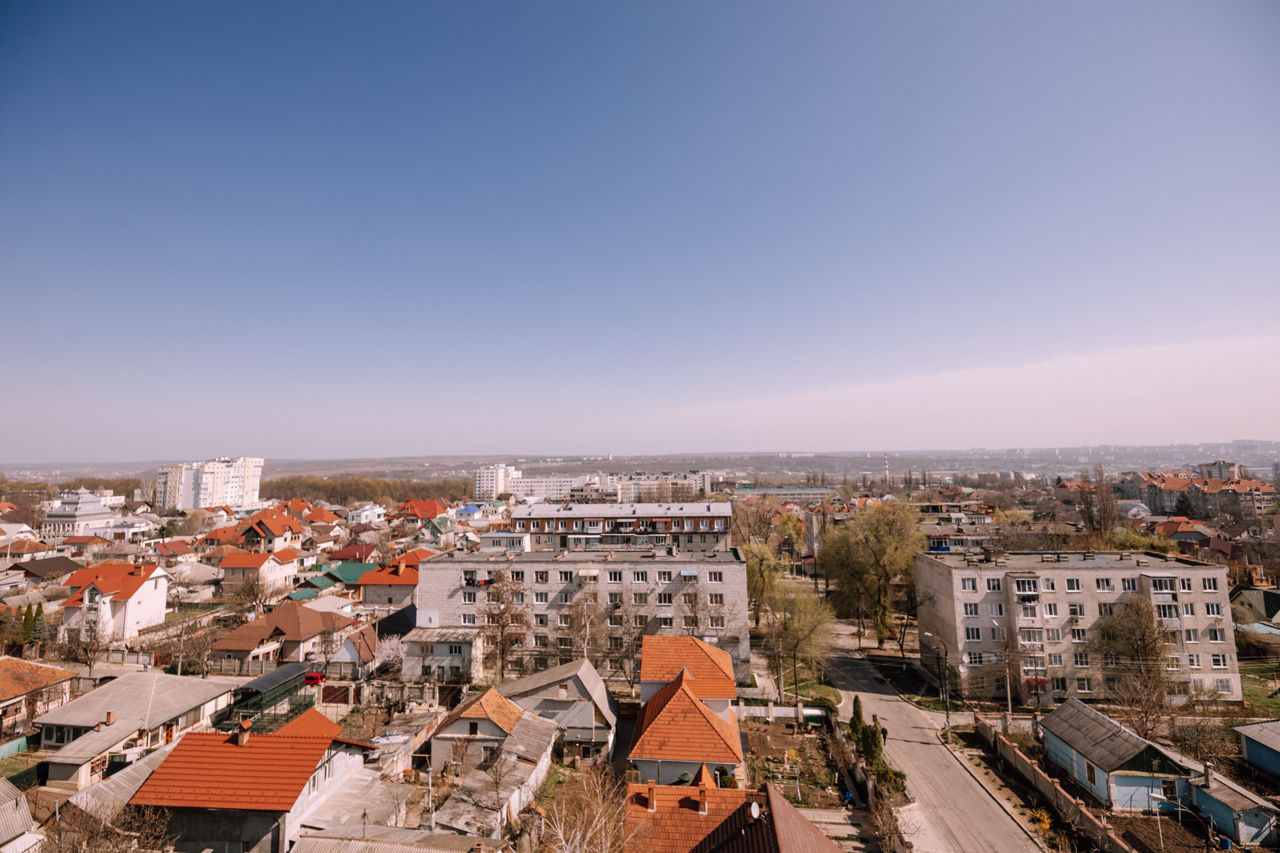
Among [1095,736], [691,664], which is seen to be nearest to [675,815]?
[691,664]

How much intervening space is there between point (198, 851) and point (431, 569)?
2171cm

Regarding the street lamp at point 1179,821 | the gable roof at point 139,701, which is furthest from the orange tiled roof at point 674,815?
the gable roof at point 139,701

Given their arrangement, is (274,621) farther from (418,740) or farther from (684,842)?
(684,842)

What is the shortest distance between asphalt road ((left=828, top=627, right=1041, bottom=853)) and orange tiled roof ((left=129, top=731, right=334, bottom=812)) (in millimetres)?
20056

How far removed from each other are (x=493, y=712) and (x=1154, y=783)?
25.2m

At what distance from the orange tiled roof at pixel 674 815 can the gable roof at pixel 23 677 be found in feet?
96.4

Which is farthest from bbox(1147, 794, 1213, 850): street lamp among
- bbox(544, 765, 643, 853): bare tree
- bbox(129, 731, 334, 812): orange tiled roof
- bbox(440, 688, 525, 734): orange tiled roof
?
bbox(129, 731, 334, 812): orange tiled roof

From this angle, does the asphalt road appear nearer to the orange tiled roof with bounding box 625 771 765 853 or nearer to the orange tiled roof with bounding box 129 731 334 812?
the orange tiled roof with bounding box 625 771 765 853

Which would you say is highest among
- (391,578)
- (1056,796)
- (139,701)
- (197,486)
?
(197,486)

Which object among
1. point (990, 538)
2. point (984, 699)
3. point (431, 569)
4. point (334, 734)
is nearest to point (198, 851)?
point (334, 734)

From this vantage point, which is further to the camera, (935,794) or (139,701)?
(139,701)

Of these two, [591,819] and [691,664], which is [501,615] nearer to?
[691,664]

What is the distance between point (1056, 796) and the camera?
2230 cm

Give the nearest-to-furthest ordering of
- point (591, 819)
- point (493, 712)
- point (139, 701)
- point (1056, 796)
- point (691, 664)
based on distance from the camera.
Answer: point (591, 819)
point (1056, 796)
point (493, 712)
point (139, 701)
point (691, 664)
